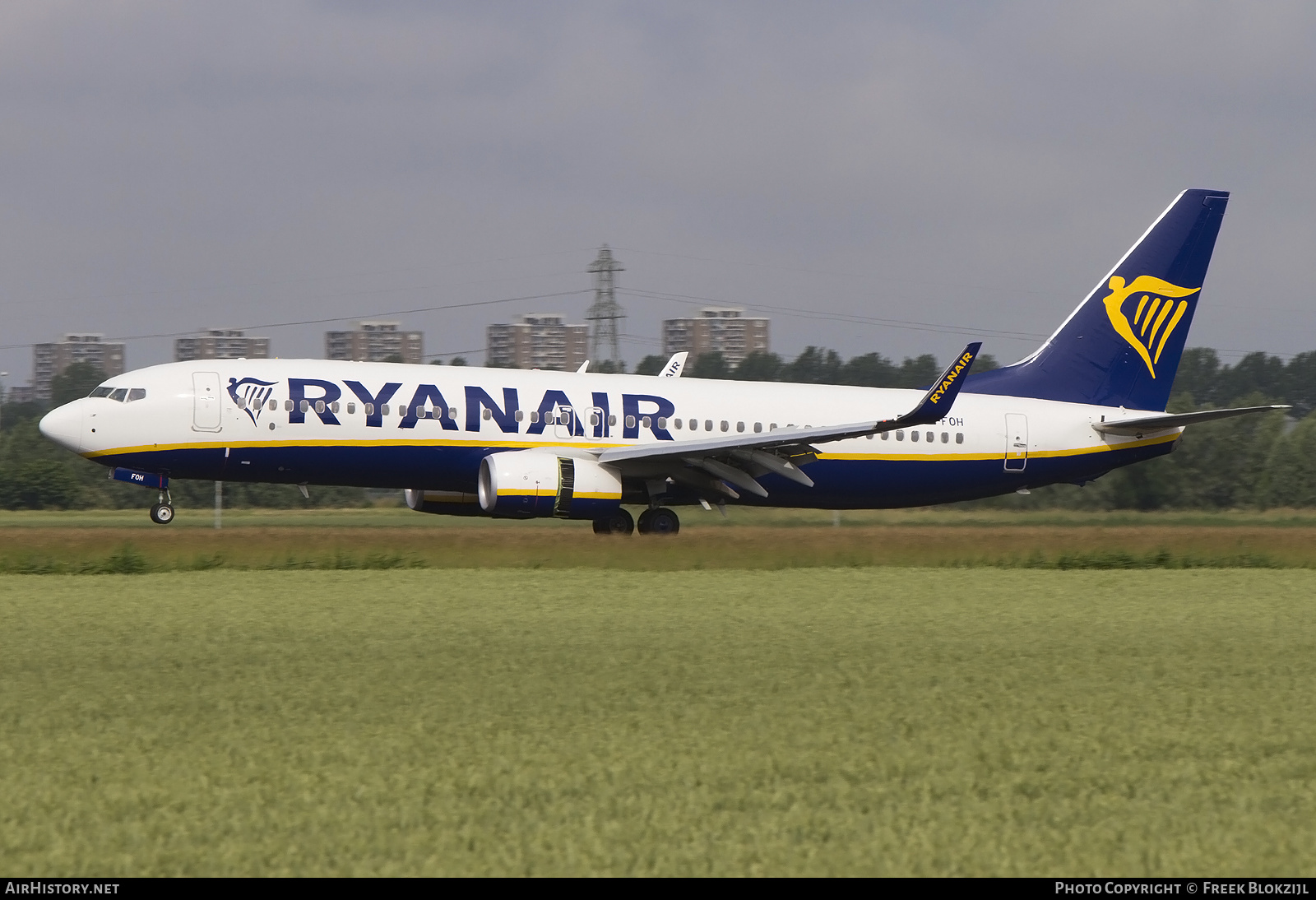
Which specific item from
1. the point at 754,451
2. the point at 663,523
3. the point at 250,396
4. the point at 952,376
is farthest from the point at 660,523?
the point at 250,396

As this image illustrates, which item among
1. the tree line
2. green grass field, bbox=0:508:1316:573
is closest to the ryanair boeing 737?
green grass field, bbox=0:508:1316:573

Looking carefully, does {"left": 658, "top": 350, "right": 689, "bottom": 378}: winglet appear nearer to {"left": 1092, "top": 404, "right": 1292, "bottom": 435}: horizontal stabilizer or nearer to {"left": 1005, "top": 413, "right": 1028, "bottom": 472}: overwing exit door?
{"left": 1005, "top": 413, "right": 1028, "bottom": 472}: overwing exit door

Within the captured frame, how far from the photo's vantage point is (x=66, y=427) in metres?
23.8

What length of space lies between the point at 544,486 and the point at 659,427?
10.8 ft

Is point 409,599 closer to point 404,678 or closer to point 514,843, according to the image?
point 404,678

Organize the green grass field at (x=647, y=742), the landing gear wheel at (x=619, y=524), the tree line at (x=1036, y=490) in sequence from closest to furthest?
1. the green grass field at (x=647, y=742)
2. the landing gear wheel at (x=619, y=524)
3. the tree line at (x=1036, y=490)

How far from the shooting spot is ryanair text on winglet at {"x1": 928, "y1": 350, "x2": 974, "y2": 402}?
73.9 feet

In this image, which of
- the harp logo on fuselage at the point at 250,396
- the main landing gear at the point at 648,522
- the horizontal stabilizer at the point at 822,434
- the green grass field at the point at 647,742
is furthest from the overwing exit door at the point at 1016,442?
the harp logo on fuselage at the point at 250,396

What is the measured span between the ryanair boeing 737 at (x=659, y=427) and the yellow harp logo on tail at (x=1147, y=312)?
0.04 meters

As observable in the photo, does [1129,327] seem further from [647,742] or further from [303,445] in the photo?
[647,742]

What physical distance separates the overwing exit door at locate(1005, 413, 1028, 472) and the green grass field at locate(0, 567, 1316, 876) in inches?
516

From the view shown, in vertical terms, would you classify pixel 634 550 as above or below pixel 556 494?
below

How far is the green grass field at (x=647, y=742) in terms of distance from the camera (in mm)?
5965

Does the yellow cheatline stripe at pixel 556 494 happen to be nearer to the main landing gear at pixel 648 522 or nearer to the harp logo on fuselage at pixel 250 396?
the main landing gear at pixel 648 522
